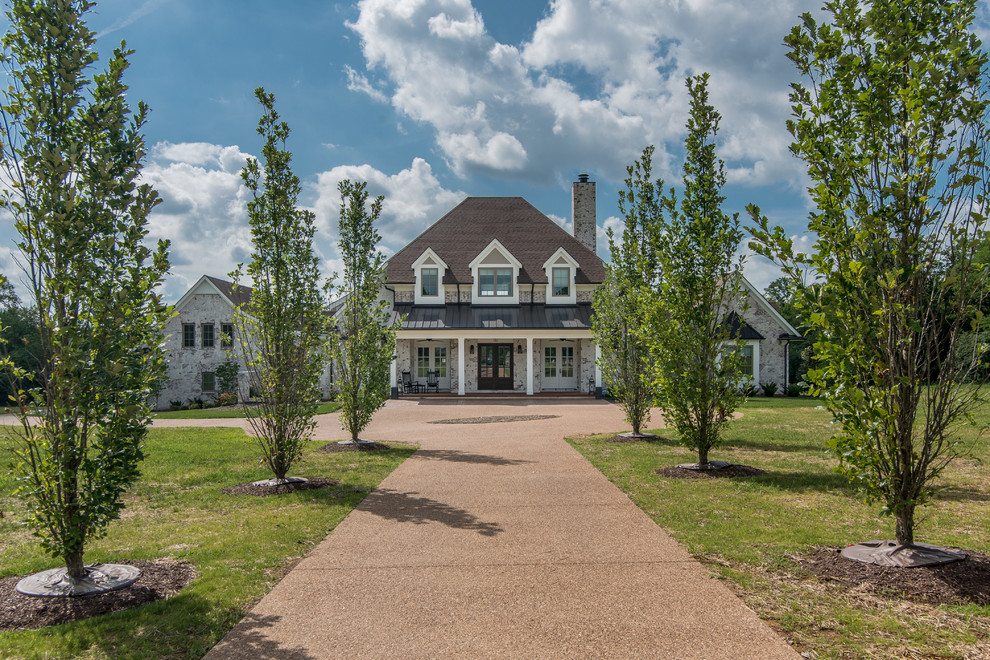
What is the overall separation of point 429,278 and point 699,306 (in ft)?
68.1

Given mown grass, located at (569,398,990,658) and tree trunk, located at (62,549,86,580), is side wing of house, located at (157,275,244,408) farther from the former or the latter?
tree trunk, located at (62,549,86,580)

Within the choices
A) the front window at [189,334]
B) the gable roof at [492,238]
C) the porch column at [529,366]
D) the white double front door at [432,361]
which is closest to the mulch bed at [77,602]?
the porch column at [529,366]

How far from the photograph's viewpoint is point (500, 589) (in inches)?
201

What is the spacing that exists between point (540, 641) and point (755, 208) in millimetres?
4200

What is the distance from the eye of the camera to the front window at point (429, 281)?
29422 millimetres

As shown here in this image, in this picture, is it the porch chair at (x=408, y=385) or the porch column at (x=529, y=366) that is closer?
the porch column at (x=529, y=366)

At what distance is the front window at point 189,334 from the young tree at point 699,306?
27.6 meters

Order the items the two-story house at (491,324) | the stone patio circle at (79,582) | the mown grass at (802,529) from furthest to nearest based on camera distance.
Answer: the two-story house at (491,324)
the stone patio circle at (79,582)
the mown grass at (802,529)

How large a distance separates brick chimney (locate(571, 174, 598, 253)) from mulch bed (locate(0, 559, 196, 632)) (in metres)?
29.8

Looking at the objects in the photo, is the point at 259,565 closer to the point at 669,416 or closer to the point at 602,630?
the point at 602,630

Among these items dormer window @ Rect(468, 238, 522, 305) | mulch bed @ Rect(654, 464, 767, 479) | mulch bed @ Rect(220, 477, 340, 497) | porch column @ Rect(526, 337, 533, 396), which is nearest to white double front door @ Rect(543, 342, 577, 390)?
porch column @ Rect(526, 337, 533, 396)

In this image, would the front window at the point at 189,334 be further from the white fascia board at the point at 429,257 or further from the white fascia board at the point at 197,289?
the white fascia board at the point at 429,257

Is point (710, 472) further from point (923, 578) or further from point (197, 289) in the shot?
point (197, 289)

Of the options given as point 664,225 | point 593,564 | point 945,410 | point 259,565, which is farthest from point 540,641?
point 664,225
